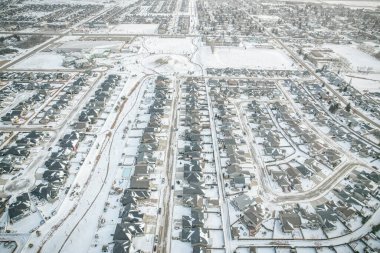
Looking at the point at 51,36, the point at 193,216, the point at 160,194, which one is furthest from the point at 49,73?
the point at 193,216

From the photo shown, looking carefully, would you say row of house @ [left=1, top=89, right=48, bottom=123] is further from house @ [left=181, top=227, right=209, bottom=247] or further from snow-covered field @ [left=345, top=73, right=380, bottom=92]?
snow-covered field @ [left=345, top=73, right=380, bottom=92]

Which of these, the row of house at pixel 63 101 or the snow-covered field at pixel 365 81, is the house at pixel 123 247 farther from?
the snow-covered field at pixel 365 81

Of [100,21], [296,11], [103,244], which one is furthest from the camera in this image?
[296,11]

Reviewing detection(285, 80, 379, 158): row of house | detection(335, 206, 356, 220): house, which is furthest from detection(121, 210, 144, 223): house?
detection(285, 80, 379, 158): row of house

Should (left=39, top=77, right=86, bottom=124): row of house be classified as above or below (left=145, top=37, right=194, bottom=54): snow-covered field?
below

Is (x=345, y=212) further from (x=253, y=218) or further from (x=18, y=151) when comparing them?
(x=18, y=151)

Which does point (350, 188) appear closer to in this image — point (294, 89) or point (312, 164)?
point (312, 164)

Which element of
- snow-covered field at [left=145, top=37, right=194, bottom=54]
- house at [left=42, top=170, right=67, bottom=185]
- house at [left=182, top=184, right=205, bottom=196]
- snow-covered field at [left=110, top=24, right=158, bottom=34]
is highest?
snow-covered field at [left=110, top=24, right=158, bottom=34]
